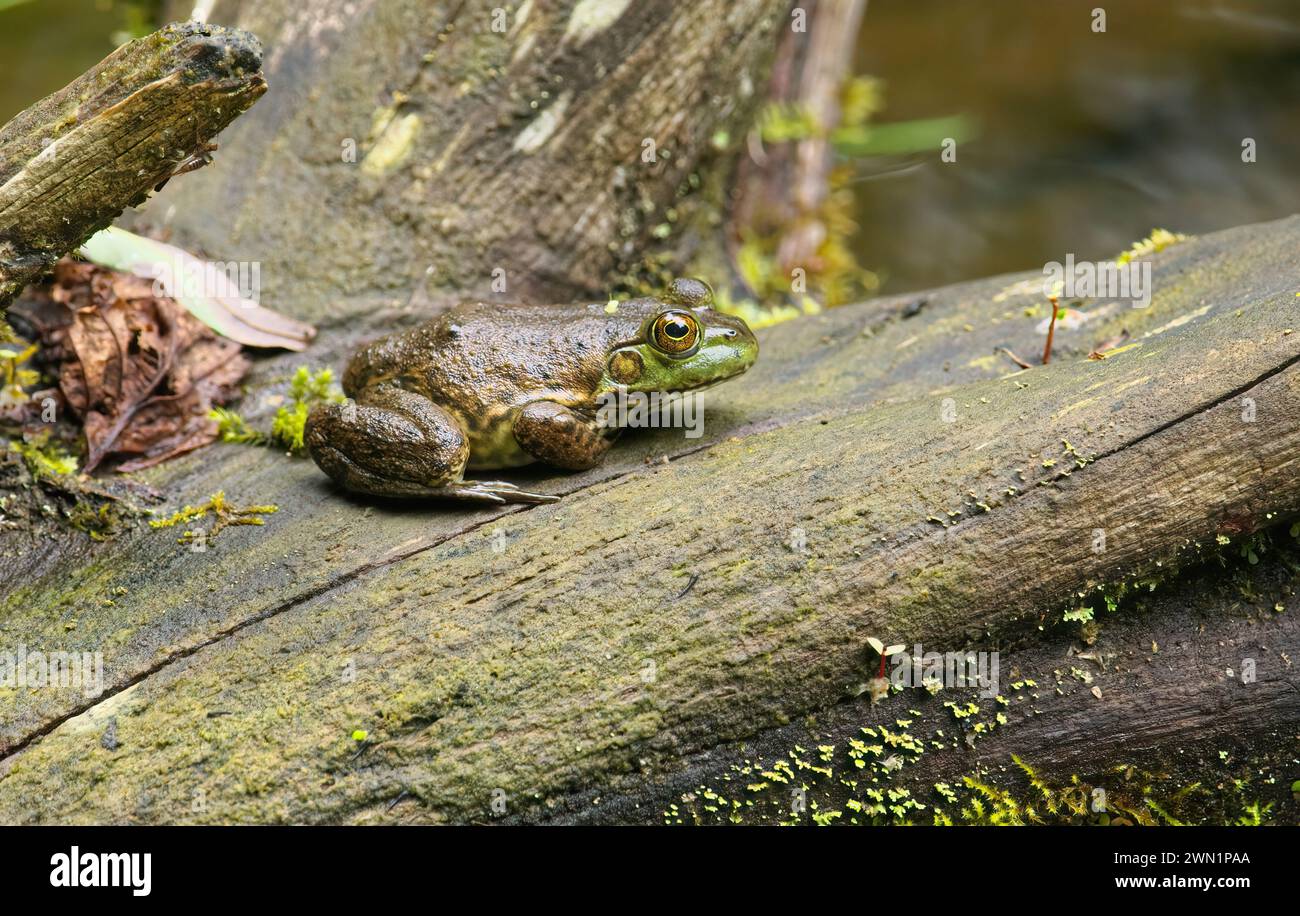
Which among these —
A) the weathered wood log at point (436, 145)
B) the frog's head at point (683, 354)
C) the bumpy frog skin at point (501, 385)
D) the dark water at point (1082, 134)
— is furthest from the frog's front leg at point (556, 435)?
the dark water at point (1082, 134)

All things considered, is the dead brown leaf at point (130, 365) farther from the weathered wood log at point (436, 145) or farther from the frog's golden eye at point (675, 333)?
the frog's golden eye at point (675, 333)

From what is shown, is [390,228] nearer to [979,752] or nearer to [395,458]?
[395,458]

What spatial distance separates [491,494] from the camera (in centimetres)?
413

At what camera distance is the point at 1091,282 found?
4992 millimetres

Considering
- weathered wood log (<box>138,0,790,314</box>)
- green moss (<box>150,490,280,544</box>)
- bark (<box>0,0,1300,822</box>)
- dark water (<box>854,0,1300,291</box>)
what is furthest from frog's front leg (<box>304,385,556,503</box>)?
dark water (<box>854,0,1300,291</box>)

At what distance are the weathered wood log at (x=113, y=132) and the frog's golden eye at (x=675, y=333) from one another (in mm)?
1753

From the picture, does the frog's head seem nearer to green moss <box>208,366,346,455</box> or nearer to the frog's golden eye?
the frog's golden eye

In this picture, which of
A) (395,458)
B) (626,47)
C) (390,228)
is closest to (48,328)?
(390,228)

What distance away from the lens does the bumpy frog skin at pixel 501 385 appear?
411 cm

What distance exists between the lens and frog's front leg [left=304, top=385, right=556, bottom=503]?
4051 mm

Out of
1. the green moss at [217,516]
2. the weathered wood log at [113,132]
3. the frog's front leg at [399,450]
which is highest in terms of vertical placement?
the weathered wood log at [113,132]

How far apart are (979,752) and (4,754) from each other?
10.8 ft

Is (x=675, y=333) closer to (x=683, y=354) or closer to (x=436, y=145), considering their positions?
(x=683, y=354)

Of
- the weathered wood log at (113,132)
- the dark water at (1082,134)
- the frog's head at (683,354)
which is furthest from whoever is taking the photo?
the dark water at (1082,134)
